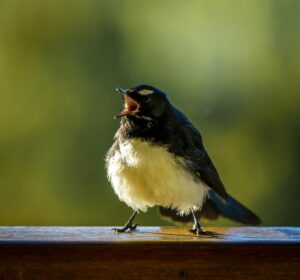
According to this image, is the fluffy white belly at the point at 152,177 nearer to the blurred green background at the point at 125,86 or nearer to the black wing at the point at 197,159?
the black wing at the point at 197,159

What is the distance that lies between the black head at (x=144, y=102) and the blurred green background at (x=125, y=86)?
83.7 inches

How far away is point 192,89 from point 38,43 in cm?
115

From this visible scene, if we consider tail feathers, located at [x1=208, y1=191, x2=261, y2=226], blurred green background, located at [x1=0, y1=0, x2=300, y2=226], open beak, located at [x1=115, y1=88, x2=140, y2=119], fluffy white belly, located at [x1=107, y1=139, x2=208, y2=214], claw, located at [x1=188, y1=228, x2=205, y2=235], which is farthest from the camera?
blurred green background, located at [x1=0, y1=0, x2=300, y2=226]

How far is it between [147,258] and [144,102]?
3.71 feet

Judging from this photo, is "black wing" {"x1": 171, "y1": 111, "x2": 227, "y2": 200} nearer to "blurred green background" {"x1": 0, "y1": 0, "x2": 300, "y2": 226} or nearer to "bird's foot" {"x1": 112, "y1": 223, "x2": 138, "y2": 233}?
"bird's foot" {"x1": 112, "y1": 223, "x2": 138, "y2": 233}

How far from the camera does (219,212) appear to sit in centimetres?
471

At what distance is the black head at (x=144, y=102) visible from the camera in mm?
4121

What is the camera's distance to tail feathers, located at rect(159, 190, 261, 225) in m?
4.64

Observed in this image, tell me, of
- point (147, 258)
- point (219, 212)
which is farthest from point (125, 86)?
point (147, 258)

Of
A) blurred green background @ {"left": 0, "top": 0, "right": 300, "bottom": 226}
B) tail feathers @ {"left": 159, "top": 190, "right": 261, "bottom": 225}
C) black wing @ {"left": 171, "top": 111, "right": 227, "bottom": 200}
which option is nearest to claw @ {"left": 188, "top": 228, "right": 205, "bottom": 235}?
black wing @ {"left": 171, "top": 111, "right": 227, "bottom": 200}

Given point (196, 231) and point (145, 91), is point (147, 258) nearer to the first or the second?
point (196, 231)

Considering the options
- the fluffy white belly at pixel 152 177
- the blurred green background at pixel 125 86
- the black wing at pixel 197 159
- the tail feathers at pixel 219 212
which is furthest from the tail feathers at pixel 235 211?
the blurred green background at pixel 125 86

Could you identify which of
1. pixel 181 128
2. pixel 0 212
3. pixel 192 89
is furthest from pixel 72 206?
pixel 181 128

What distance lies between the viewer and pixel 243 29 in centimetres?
681
